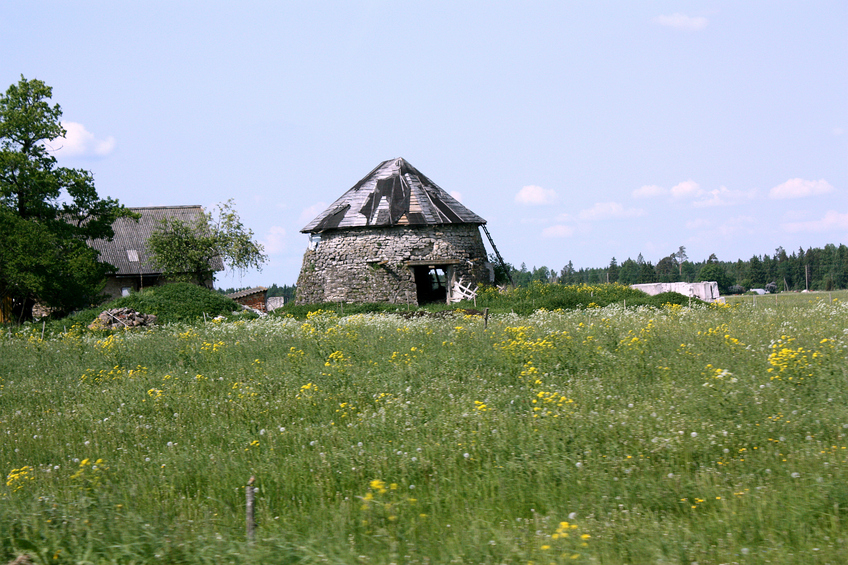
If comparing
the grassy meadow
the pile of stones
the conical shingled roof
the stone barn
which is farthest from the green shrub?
the grassy meadow

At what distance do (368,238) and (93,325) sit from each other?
1227cm

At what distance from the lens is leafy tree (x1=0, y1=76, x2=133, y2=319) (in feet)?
92.8

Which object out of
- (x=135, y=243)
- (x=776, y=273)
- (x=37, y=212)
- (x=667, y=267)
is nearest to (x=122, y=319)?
(x=37, y=212)

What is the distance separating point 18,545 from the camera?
4.61 meters

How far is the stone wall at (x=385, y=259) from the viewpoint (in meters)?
31.7

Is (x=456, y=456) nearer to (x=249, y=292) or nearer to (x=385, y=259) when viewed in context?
(x=385, y=259)

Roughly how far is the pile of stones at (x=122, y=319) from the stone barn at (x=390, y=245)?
27.7 feet

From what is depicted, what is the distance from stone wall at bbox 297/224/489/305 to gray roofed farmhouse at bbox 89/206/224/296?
1648cm

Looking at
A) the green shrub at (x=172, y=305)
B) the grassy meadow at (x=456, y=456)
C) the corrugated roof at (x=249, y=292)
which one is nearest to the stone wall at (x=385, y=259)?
the green shrub at (x=172, y=305)

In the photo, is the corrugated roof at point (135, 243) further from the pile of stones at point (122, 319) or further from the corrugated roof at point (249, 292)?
the pile of stones at point (122, 319)

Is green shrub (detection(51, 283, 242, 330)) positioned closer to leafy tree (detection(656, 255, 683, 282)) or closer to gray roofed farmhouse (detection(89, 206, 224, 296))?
gray roofed farmhouse (detection(89, 206, 224, 296))

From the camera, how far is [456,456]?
21.1 feet

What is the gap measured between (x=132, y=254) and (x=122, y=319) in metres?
20.2

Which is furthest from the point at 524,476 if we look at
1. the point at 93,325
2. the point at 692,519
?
the point at 93,325
